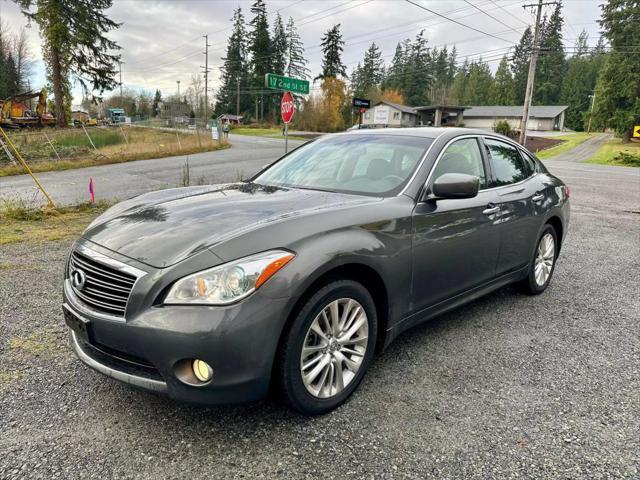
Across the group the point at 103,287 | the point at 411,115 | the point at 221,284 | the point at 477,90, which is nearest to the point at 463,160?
the point at 221,284

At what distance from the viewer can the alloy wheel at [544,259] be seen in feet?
15.2

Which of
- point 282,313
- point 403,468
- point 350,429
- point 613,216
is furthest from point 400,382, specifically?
point 613,216

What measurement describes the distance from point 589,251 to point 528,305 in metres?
3.00

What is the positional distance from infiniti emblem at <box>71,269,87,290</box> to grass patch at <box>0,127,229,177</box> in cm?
1829

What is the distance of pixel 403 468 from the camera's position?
2.23m

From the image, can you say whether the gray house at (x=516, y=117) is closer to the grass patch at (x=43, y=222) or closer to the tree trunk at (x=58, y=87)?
the tree trunk at (x=58, y=87)

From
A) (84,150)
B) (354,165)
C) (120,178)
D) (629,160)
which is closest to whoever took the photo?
(354,165)

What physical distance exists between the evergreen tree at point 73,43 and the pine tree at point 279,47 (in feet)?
134

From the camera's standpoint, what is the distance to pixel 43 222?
7.75 metres

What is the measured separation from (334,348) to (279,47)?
81200 millimetres

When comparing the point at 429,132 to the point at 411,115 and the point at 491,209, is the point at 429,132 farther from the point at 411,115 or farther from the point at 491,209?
the point at 411,115

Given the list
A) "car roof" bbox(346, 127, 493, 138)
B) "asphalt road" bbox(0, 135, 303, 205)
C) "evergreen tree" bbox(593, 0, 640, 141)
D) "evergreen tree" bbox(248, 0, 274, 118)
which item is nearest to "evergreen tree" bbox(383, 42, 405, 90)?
"evergreen tree" bbox(248, 0, 274, 118)

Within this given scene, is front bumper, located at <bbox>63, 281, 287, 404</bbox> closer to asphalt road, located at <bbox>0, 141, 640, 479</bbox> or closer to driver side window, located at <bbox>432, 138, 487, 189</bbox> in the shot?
asphalt road, located at <bbox>0, 141, 640, 479</bbox>

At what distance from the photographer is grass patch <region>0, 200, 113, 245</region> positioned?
6.64 meters
